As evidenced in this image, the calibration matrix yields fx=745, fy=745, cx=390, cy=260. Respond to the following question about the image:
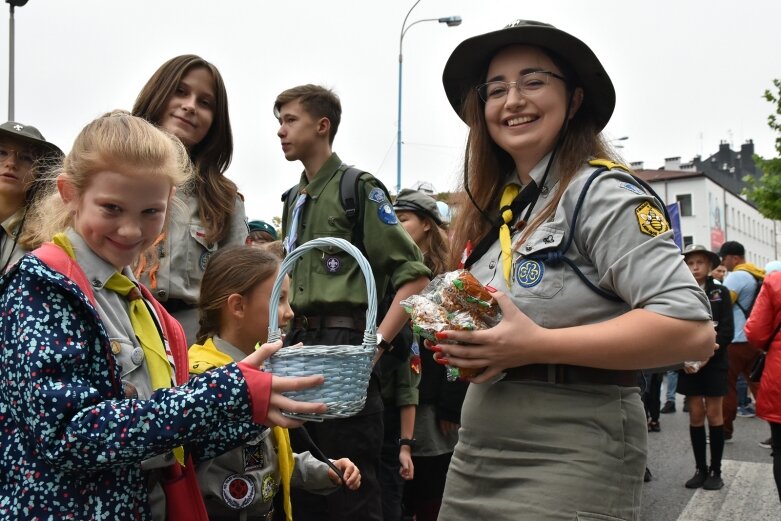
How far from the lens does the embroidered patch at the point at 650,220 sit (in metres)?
2.01

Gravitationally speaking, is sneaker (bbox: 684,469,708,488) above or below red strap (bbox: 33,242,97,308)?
below

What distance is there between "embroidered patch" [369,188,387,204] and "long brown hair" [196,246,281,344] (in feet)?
3.60

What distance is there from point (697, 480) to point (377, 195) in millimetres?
4970

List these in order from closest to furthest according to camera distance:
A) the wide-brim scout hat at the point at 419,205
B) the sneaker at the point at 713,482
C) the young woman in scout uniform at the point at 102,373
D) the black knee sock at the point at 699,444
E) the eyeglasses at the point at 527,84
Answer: the young woman in scout uniform at the point at 102,373 → the eyeglasses at the point at 527,84 → the wide-brim scout hat at the point at 419,205 → the sneaker at the point at 713,482 → the black knee sock at the point at 699,444

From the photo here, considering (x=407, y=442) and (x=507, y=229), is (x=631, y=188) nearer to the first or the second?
(x=507, y=229)

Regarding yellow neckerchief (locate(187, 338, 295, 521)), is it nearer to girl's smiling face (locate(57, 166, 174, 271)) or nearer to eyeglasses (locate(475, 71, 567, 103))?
girl's smiling face (locate(57, 166, 174, 271))

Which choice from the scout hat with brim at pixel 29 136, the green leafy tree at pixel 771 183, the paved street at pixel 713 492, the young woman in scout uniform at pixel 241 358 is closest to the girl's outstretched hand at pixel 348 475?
the young woman in scout uniform at pixel 241 358

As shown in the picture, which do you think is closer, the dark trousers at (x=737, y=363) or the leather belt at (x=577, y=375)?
the leather belt at (x=577, y=375)

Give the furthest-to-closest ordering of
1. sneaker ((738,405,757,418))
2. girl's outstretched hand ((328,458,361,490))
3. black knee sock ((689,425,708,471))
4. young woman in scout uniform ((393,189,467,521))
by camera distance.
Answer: sneaker ((738,405,757,418)) < black knee sock ((689,425,708,471)) < young woman in scout uniform ((393,189,467,521)) < girl's outstretched hand ((328,458,361,490))

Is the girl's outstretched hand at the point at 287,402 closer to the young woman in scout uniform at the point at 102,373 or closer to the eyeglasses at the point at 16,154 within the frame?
the young woman in scout uniform at the point at 102,373

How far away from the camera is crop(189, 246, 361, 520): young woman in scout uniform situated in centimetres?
269

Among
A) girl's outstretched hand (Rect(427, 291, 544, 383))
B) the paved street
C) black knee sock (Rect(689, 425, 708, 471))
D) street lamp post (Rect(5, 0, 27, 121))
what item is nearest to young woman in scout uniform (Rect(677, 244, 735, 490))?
black knee sock (Rect(689, 425, 708, 471))

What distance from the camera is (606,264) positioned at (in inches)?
80.2

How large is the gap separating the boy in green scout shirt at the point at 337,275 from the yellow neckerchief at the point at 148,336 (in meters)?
1.70
